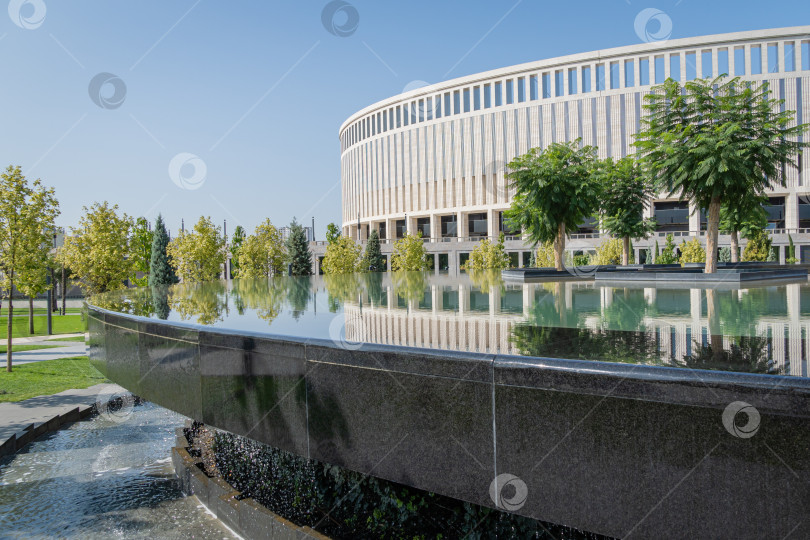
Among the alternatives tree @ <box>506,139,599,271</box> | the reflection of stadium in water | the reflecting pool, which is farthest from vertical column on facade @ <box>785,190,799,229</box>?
the reflection of stadium in water

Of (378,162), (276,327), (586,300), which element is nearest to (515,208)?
(586,300)

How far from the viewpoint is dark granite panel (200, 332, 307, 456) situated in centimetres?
461

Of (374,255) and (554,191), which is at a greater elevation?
(554,191)

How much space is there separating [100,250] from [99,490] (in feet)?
58.0

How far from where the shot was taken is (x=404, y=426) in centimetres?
396

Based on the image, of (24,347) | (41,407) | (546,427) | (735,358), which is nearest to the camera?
(546,427)

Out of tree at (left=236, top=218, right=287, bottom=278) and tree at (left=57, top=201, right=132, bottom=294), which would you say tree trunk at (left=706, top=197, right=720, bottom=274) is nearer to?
tree at (left=57, top=201, right=132, bottom=294)

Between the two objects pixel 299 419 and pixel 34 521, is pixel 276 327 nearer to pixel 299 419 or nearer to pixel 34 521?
pixel 299 419

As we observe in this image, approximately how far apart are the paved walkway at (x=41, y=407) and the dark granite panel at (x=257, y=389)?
4.94m

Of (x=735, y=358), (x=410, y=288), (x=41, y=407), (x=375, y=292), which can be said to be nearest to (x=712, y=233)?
(x=410, y=288)

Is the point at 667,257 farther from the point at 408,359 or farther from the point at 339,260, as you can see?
the point at 408,359

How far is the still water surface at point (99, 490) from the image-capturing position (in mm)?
5434

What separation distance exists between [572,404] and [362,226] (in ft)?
252

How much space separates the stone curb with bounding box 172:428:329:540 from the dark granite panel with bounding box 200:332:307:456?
2.13ft
